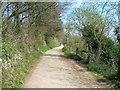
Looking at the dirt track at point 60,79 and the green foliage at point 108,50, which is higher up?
the green foliage at point 108,50

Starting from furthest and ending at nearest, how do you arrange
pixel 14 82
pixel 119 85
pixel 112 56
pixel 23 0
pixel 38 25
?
pixel 38 25 → pixel 112 56 → pixel 23 0 → pixel 119 85 → pixel 14 82

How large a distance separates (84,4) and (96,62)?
549 centimetres

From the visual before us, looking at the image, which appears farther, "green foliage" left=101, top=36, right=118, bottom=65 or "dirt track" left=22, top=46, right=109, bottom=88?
"green foliage" left=101, top=36, right=118, bottom=65

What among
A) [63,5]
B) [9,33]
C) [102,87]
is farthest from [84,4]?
[102,87]

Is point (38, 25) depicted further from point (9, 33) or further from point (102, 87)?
point (102, 87)

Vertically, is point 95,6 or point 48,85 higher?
point 95,6

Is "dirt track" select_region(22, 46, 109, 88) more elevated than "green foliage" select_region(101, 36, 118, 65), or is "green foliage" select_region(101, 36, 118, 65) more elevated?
"green foliage" select_region(101, 36, 118, 65)

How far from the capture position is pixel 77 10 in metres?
13.3

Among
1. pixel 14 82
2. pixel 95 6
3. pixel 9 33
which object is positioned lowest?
pixel 14 82

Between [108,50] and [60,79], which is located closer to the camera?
[60,79]

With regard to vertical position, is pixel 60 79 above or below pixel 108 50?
below

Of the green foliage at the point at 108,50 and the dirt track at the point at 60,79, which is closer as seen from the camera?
the dirt track at the point at 60,79

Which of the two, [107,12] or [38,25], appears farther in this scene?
[38,25]

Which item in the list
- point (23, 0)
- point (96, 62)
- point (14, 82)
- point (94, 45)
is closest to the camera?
point (14, 82)
